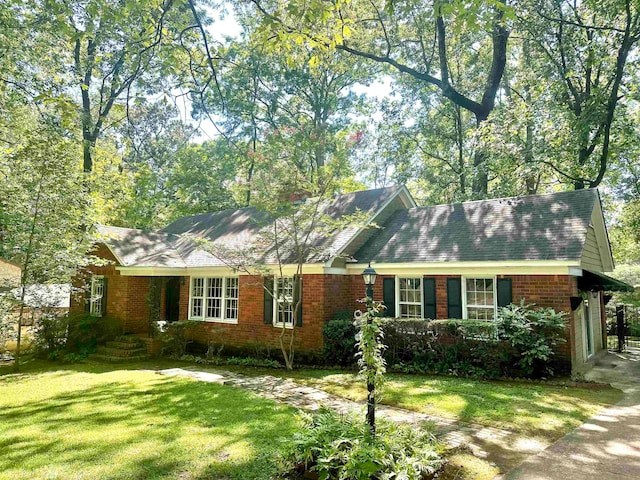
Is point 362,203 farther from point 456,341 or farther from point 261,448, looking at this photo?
point 261,448

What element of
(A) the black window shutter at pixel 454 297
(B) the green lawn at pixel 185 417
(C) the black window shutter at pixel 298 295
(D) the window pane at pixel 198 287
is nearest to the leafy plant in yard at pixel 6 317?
(B) the green lawn at pixel 185 417

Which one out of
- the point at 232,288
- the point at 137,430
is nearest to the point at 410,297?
the point at 232,288

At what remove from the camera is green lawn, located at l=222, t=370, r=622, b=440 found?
670cm

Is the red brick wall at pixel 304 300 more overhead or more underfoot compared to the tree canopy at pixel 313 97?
more underfoot

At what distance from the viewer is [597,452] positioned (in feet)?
18.0

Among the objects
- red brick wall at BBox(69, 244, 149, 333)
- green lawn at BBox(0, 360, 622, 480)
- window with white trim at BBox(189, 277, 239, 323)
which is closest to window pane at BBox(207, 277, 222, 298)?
window with white trim at BBox(189, 277, 239, 323)

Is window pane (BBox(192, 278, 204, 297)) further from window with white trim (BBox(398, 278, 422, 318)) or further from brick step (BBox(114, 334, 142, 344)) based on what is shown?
window with white trim (BBox(398, 278, 422, 318))

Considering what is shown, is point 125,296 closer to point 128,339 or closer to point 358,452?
point 128,339

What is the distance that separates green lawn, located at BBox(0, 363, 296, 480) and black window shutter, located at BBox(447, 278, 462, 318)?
6.16 m

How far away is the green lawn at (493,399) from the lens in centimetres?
670

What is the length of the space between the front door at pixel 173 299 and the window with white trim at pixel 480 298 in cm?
1126

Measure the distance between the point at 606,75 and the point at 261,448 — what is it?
2016 centimetres

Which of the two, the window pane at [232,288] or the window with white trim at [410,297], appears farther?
the window pane at [232,288]

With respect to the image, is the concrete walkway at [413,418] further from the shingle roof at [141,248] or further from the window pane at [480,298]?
the shingle roof at [141,248]
